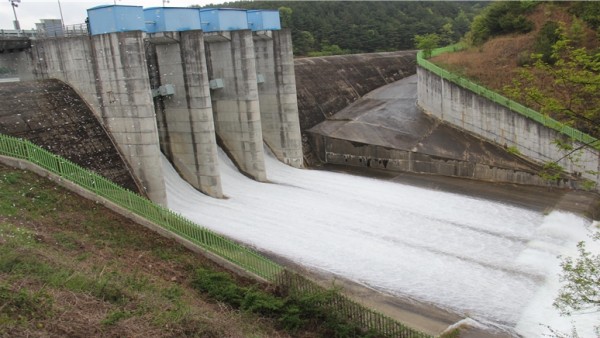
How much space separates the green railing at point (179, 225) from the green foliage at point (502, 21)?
24300 millimetres

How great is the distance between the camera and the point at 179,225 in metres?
14.0

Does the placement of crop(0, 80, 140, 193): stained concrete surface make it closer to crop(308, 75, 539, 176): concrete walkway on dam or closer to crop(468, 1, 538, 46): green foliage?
crop(308, 75, 539, 176): concrete walkway on dam

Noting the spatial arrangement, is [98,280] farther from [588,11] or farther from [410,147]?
[588,11]

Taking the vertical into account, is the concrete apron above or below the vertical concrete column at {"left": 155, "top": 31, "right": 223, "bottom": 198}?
below

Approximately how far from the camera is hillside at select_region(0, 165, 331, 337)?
310 inches

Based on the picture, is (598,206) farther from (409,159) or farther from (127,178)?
(127,178)

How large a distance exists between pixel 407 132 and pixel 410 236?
1127 cm

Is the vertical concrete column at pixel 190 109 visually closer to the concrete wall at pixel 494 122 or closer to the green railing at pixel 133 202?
the green railing at pixel 133 202

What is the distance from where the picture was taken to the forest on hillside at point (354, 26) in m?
59.1

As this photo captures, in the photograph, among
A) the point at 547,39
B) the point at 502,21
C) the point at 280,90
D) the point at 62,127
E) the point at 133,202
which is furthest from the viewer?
the point at 502,21

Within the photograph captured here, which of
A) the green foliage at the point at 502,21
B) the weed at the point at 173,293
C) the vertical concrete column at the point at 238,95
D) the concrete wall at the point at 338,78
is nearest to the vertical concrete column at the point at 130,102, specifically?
the vertical concrete column at the point at 238,95

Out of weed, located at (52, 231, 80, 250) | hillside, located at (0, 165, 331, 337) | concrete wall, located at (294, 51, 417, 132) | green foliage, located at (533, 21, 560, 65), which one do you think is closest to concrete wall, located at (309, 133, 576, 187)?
concrete wall, located at (294, 51, 417, 132)

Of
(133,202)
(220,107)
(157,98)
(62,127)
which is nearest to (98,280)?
(133,202)

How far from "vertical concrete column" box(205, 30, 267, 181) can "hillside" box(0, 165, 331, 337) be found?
35.1 ft
